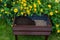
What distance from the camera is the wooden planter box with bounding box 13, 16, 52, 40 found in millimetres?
3336

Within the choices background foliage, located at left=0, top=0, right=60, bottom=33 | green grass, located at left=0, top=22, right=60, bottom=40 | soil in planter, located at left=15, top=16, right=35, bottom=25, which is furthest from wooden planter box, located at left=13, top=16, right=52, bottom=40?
green grass, located at left=0, top=22, right=60, bottom=40

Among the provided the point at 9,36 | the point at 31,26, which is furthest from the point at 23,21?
the point at 9,36

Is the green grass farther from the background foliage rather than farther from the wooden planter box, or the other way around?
the wooden planter box

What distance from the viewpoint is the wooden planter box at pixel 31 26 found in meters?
3.34

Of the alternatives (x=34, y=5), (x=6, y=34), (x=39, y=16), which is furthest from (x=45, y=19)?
(x=6, y=34)

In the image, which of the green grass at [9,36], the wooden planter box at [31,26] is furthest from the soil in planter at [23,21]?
the green grass at [9,36]

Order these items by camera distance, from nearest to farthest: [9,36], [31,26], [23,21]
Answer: [31,26] → [23,21] → [9,36]

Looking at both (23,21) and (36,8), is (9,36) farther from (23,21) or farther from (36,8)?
(36,8)

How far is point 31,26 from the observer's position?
3.39 meters

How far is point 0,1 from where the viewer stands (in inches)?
158

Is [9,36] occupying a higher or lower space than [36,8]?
lower

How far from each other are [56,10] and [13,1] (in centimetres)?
98

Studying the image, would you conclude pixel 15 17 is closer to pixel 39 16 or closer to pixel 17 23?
pixel 17 23

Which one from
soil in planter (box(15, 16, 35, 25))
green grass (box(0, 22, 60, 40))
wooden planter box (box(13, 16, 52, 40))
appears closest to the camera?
wooden planter box (box(13, 16, 52, 40))
